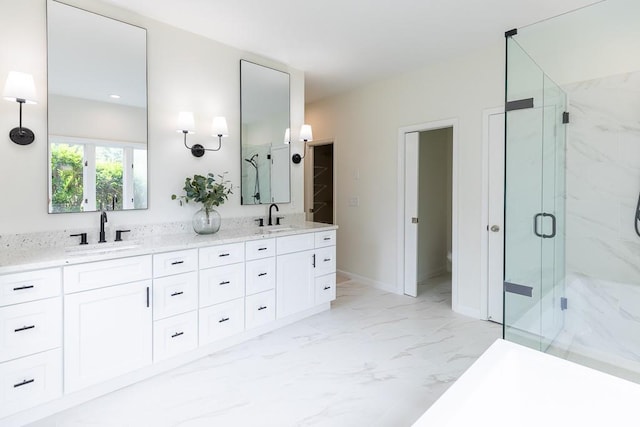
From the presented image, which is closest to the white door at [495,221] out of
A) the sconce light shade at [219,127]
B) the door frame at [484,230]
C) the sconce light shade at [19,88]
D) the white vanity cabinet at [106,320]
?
the door frame at [484,230]

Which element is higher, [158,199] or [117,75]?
[117,75]

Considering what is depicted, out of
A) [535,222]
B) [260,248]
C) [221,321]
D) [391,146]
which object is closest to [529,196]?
[535,222]

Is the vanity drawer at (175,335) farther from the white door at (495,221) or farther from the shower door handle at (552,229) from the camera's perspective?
the white door at (495,221)

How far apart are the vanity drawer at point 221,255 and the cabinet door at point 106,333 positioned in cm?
42

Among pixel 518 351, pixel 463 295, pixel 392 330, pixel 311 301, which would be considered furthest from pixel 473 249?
pixel 518 351

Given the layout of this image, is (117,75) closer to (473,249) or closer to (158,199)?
(158,199)

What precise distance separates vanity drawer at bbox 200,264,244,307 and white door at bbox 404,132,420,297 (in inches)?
84.5

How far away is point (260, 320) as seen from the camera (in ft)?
9.16

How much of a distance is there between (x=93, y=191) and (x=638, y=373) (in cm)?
386

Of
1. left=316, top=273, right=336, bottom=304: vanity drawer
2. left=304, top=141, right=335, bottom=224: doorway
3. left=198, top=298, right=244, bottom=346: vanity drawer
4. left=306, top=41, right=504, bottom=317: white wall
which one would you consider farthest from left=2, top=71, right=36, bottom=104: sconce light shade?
left=304, top=141, right=335, bottom=224: doorway

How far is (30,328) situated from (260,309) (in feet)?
4.91

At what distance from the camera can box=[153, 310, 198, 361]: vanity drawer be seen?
220 centimetres

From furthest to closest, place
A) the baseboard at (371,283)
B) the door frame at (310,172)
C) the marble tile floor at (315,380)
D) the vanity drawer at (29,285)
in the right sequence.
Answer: the door frame at (310,172) → the baseboard at (371,283) → the marble tile floor at (315,380) → the vanity drawer at (29,285)

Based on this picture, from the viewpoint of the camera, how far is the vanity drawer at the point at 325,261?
10.7 feet
